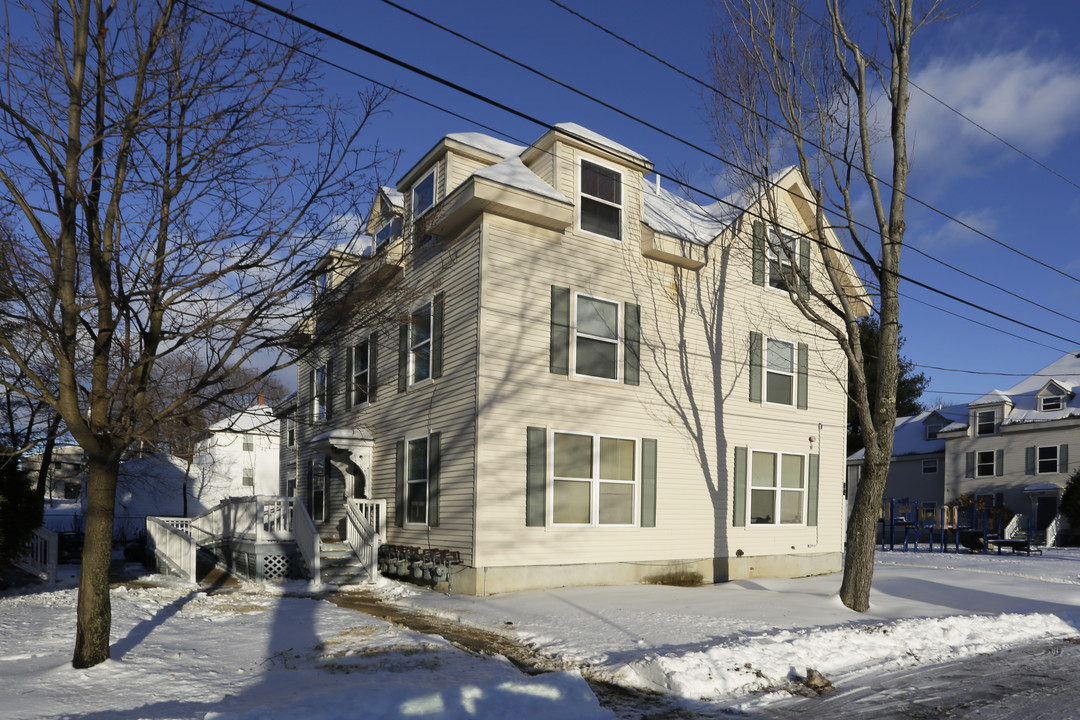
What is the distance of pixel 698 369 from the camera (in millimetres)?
16828

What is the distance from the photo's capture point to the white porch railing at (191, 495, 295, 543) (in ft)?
50.0

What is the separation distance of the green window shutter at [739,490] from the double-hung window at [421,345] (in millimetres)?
7001

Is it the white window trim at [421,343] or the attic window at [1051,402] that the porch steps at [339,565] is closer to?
the white window trim at [421,343]

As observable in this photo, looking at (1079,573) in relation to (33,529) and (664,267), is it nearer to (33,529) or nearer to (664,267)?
(664,267)

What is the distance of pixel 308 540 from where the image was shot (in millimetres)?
14781

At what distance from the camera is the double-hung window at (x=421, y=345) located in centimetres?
1573

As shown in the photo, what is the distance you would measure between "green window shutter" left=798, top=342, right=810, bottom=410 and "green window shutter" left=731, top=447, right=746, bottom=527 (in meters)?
2.35

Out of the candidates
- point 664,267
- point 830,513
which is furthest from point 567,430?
point 830,513

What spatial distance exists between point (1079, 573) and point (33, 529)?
925 inches

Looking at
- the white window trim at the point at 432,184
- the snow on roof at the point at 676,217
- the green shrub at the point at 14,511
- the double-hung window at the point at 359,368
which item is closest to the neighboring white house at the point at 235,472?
the double-hung window at the point at 359,368

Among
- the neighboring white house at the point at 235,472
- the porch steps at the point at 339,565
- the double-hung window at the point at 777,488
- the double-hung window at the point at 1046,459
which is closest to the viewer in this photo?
the porch steps at the point at 339,565

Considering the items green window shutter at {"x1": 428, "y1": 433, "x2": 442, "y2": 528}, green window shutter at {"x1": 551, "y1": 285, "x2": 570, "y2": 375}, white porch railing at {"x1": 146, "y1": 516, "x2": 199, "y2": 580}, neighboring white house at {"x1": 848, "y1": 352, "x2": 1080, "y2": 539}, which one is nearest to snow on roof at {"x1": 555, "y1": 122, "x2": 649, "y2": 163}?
green window shutter at {"x1": 551, "y1": 285, "x2": 570, "y2": 375}

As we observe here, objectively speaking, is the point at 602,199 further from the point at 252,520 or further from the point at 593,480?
the point at 252,520

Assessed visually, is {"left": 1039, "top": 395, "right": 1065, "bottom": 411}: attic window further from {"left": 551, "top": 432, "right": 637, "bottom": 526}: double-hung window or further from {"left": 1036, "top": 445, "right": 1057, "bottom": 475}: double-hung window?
{"left": 551, "top": 432, "right": 637, "bottom": 526}: double-hung window
